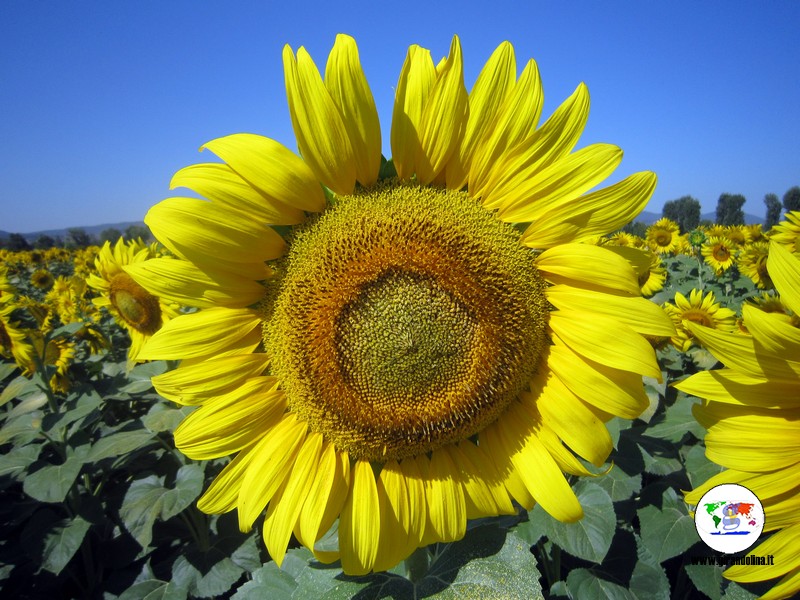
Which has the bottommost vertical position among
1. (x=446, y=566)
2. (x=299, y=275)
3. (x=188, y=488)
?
(x=188, y=488)

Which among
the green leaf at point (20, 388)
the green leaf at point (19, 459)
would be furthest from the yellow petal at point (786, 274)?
the green leaf at point (20, 388)

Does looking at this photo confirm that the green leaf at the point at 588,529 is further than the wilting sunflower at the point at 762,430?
Yes

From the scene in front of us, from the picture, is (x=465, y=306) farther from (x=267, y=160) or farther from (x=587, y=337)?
(x=267, y=160)

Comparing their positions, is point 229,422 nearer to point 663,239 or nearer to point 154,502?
point 154,502

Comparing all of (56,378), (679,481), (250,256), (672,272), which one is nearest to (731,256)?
(672,272)

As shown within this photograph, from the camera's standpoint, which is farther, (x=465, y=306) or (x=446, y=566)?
(x=446, y=566)

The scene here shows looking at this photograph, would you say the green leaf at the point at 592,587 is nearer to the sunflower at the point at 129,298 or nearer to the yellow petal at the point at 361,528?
the yellow petal at the point at 361,528

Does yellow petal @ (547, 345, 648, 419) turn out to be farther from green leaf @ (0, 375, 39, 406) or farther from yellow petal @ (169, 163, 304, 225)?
green leaf @ (0, 375, 39, 406)
